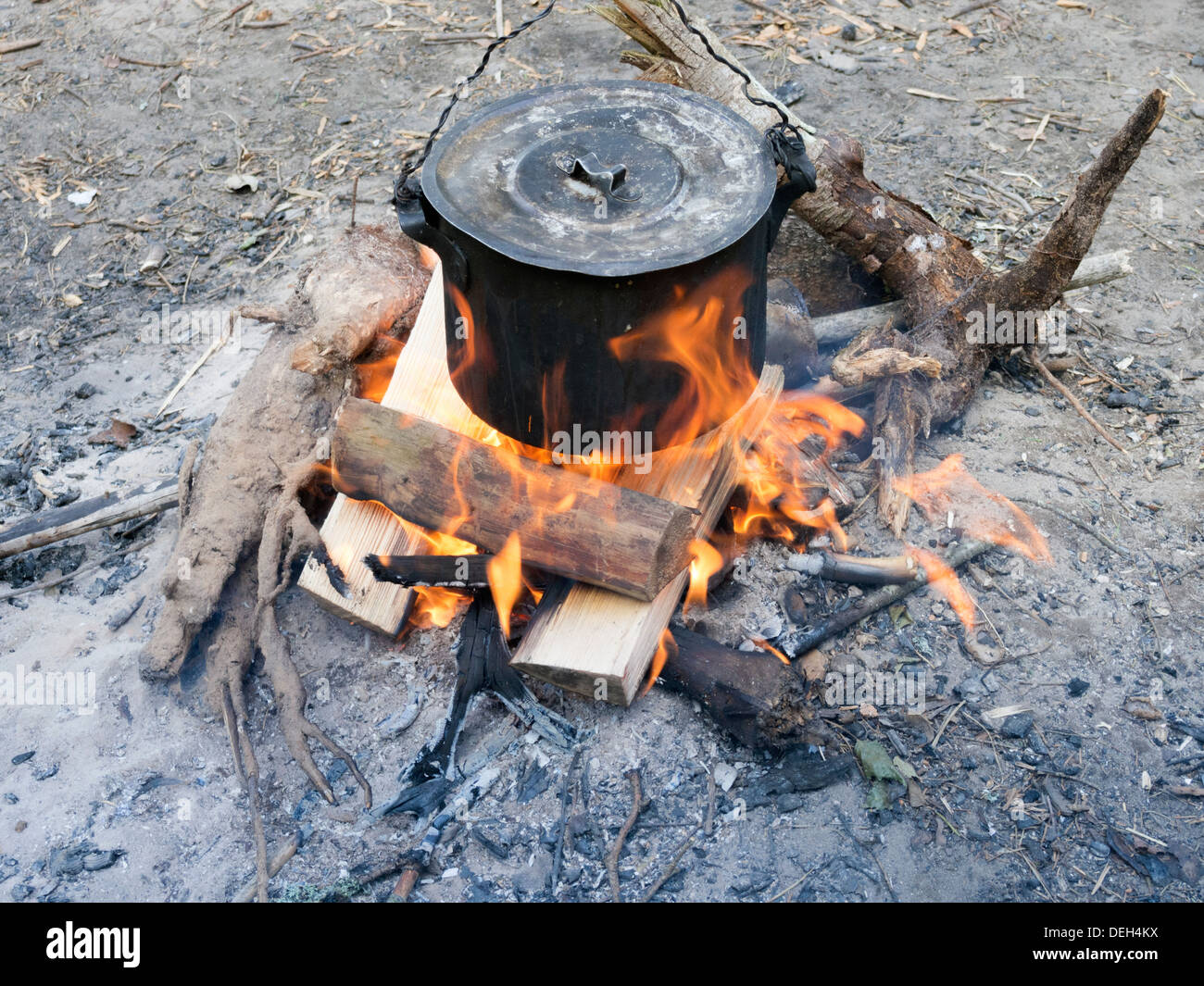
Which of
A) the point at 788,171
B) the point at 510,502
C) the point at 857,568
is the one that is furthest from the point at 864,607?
the point at 788,171

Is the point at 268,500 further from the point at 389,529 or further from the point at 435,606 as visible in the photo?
the point at 435,606

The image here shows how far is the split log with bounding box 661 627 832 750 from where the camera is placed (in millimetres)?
3260

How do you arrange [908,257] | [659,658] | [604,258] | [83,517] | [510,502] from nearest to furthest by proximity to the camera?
[604,258], [510,502], [659,658], [83,517], [908,257]

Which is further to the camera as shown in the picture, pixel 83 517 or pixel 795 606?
pixel 83 517

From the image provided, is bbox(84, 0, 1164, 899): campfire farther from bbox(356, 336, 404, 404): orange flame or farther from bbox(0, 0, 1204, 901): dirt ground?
bbox(0, 0, 1204, 901): dirt ground

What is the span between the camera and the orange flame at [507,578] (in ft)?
11.1

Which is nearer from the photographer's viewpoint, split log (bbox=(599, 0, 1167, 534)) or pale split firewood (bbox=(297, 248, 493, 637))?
pale split firewood (bbox=(297, 248, 493, 637))

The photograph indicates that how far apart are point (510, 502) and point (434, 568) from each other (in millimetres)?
438

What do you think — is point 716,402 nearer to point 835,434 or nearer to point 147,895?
point 835,434

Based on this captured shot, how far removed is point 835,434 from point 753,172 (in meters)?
1.66

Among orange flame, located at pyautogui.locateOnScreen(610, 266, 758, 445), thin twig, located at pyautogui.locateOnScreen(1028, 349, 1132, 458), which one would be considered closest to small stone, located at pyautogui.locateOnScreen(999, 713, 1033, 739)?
orange flame, located at pyautogui.locateOnScreen(610, 266, 758, 445)

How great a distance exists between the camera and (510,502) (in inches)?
132

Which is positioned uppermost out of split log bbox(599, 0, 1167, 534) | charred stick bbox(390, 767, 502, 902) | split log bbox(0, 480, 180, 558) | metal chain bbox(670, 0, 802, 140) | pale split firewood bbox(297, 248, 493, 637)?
metal chain bbox(670, 0, 802, 140)

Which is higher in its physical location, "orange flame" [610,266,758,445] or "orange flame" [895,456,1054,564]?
"orange flame" [610,266,758,445]
